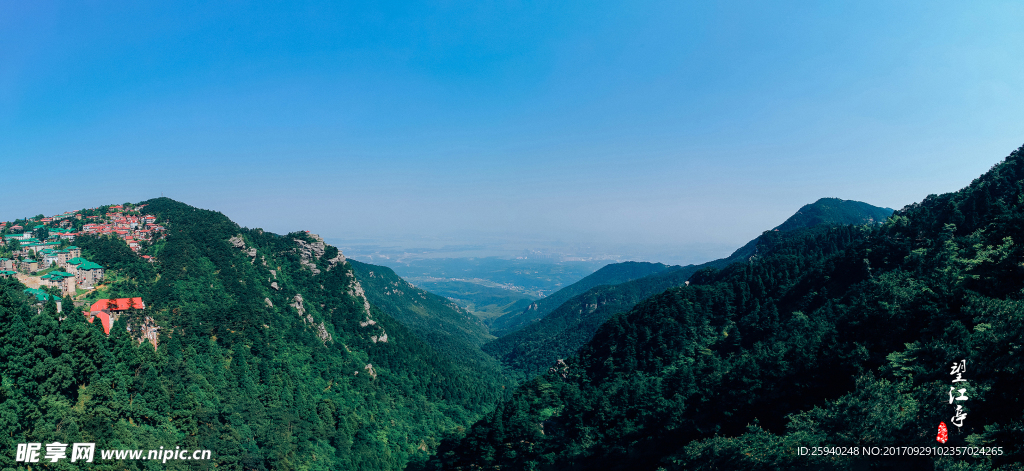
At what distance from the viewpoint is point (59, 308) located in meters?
48.9

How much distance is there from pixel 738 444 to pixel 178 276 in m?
73.9

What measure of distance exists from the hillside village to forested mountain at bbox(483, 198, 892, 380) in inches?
3878

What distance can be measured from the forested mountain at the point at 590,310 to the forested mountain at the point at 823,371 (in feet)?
216

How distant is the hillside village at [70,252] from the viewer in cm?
5003

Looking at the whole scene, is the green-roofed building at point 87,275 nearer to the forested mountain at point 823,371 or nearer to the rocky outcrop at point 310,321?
the rocky outcrop at point 310,321

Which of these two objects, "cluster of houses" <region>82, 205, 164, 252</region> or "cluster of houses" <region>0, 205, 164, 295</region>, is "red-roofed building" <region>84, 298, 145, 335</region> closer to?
"cluster of houses" <region>0, 205, 164, 295</region>

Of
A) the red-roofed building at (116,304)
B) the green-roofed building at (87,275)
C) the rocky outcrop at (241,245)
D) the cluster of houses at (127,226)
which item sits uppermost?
the cluster of houses at (127,226)

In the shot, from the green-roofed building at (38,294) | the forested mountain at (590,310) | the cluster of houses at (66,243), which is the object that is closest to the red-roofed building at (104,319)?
the green-roofed building at (38,294)

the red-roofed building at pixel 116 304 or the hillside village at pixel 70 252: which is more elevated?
the hillside village at pixel 70 252

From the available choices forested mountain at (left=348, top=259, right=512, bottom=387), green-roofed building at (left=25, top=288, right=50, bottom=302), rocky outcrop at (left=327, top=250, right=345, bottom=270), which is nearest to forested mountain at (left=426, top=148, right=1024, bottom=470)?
green-roofed building at (left=25, top=288, right=50, bottom=302)

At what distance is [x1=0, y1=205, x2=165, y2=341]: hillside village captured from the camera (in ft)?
164

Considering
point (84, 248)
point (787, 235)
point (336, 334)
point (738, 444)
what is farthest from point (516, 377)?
point (738, 444)

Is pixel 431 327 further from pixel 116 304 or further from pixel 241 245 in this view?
pixel 116 304

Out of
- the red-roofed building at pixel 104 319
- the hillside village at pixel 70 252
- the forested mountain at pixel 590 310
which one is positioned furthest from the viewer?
the forested mountain at pixel 590 310
